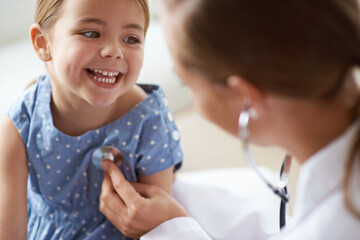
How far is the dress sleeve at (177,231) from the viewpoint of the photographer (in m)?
0.96

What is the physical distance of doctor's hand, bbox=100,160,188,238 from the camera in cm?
101

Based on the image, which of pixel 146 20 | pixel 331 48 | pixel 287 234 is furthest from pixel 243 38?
pixel 146 20

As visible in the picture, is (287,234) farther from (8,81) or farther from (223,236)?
(8,81)

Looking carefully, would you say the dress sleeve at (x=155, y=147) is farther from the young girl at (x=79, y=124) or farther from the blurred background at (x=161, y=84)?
the blurred background at (x=161, y=84)

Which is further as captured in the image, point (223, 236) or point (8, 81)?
point (8, 81)

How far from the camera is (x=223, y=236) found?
1175mm

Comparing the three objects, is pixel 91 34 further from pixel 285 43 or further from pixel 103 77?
pixel 285 43

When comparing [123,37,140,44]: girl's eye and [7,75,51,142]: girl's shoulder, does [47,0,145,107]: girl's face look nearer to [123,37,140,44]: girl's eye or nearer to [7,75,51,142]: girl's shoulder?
[123,37,140,44]: girl's eye

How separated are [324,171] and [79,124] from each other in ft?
2.03

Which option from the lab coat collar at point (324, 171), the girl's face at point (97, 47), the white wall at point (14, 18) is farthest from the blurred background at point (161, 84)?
the lab coat collar at point (324, 171)

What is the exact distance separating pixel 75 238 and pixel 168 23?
65cm

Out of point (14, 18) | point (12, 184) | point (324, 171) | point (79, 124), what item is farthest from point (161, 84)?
point (324, 171)

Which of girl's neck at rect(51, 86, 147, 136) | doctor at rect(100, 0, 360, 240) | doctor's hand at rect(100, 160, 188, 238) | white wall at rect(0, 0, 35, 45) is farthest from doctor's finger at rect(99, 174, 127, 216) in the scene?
white wall at rect(0, 0, 35, 45)

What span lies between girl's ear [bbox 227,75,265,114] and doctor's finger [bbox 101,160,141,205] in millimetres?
450
